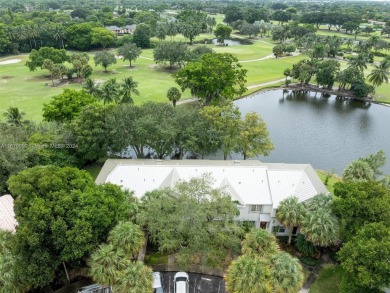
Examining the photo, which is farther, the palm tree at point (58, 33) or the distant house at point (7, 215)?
the palm tree at point (58, 33)

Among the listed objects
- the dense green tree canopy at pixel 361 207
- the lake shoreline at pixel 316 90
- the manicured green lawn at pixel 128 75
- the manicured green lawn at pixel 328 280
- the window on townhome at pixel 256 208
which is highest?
the dense green tree canopy at pixel 361 207

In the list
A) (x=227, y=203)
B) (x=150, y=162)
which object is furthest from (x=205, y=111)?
(x=227, y=203)

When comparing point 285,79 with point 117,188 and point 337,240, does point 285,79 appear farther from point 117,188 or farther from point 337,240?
point 117,188

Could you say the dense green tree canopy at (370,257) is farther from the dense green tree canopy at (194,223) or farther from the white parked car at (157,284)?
the white parked car at (157,284)

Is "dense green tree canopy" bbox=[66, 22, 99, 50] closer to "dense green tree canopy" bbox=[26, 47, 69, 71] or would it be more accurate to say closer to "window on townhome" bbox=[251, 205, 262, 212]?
"dense green tree canopy" bbox=[26, 47, 69, 71]

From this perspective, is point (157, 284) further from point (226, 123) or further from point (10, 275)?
point (226, 123)

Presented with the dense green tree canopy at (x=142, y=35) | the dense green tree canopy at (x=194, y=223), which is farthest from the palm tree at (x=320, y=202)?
the dense green tree canopy at (x=142, y=35)
